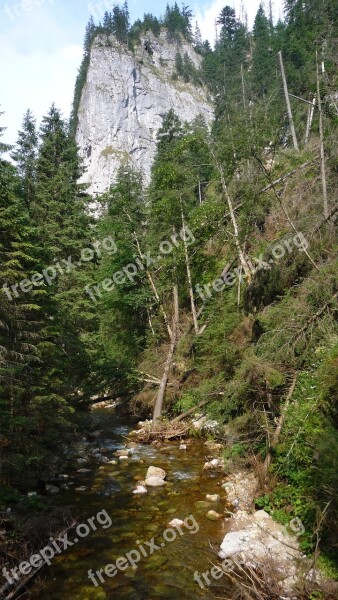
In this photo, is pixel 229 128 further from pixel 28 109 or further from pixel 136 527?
pixel 28 109

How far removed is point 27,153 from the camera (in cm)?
3105

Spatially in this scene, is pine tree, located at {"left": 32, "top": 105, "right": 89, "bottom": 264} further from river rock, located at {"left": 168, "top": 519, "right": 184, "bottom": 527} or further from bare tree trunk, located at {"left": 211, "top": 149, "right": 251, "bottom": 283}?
river rock, located at {"left": 168, "top": 519, "right": 184, "bottom": 527}

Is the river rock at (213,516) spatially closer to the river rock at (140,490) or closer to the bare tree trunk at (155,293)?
the river rock at (140,490)

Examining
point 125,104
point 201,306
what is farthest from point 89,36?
point 201,306

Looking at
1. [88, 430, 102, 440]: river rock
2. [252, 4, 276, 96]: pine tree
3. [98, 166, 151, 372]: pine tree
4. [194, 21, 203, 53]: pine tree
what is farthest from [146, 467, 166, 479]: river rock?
[194, 21, 203, 53]: pine tree

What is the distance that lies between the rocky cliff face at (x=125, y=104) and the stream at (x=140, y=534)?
233 ft

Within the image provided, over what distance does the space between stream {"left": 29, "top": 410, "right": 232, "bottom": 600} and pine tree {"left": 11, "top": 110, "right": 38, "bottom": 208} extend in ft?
64.2

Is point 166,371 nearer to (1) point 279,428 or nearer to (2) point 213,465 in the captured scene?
(2) point 213,465

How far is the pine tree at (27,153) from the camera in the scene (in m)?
26.8

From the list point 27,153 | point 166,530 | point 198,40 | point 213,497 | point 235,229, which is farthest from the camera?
point 198,40

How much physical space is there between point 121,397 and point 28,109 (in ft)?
84.9

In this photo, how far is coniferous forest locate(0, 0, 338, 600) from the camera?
805 cm

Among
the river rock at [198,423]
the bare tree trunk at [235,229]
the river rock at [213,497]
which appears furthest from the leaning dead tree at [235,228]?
the river rock at [213,497]

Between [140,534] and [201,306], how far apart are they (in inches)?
478
